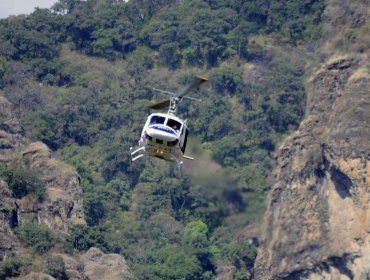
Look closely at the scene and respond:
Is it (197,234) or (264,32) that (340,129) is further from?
(264,32)

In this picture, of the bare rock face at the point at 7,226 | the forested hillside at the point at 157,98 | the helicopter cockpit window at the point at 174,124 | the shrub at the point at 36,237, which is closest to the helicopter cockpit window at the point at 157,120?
the helicopter cockpit window at the point at 174,124

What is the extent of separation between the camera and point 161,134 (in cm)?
5484

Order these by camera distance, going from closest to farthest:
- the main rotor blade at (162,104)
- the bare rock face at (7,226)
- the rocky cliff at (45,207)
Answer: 1. the main rotor blade at (162,104)
2. the bare rock face at (7,226)
3. the rocky cliff at (45,207)

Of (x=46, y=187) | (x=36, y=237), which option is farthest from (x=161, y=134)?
(x=46, y=187)

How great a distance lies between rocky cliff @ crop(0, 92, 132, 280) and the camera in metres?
82.8

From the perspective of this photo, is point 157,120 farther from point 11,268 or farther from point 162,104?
point 11,268

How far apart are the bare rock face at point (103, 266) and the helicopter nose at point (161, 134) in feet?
96.9

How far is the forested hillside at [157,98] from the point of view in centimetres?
9494

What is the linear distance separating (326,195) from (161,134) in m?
37.0

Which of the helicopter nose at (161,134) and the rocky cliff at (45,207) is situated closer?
the helicopter nose at (161,134)

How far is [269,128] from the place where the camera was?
10769 cm

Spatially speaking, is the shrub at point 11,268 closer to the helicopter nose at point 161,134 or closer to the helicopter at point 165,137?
the helicopter at point 165,137

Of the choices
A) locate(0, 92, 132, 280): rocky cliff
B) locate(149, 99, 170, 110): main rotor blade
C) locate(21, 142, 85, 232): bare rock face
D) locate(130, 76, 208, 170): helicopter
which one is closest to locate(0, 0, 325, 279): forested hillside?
locate(21, 142, 85, 232): bare rock face

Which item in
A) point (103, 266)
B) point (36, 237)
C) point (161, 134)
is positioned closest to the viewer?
point (161, 134)
